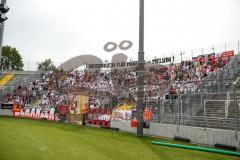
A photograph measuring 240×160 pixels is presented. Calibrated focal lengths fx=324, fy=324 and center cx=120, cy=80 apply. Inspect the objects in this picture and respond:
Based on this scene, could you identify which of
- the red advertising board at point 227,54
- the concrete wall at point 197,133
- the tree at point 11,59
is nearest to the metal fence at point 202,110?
the concrete wall at point 197,133

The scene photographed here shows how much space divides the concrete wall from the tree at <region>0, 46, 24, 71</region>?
68.2 m

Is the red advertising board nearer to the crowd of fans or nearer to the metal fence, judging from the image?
the crowd of fans

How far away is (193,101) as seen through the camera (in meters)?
18.2

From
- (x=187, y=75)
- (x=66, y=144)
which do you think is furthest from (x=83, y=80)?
(x=66, y=144)

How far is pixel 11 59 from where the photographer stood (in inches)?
3324

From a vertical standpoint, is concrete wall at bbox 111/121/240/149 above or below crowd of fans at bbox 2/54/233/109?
below

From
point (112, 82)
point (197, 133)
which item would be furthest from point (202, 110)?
point (112, 82)

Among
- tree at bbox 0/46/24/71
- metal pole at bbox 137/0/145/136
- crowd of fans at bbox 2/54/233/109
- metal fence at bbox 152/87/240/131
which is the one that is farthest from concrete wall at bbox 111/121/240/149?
tree at bbox 0/46/24/71

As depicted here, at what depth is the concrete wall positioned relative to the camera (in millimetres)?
15156

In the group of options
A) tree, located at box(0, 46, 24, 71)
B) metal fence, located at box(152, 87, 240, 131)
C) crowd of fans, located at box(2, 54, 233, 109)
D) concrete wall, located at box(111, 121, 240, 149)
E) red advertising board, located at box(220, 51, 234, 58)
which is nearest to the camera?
concrete wall, located at box(111, 121, 240, 149)

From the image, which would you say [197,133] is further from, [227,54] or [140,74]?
[227,54]

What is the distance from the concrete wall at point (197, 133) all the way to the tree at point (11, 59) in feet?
224

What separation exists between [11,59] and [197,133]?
75.2 m

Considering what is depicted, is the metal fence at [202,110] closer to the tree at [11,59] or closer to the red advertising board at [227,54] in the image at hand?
the red advertising board at [227,54]
